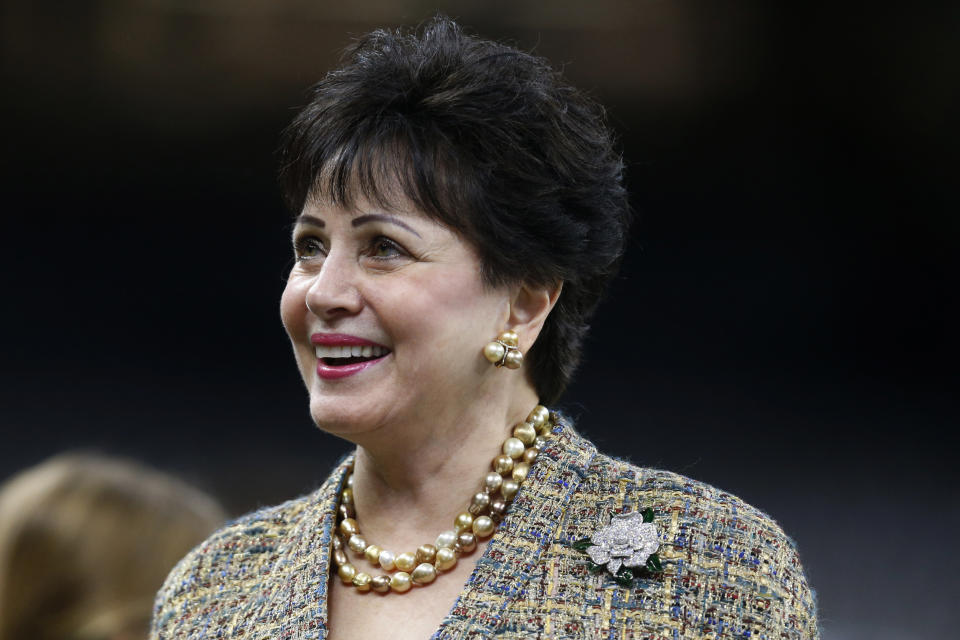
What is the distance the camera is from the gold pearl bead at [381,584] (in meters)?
1.91

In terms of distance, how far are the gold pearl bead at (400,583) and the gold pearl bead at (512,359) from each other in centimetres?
33

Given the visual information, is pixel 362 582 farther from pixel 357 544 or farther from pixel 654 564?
pixel 654 564

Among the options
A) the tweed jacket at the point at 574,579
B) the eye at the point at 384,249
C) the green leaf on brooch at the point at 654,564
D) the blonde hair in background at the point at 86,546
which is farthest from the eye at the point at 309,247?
the blonde hair in background at the point at 86,546

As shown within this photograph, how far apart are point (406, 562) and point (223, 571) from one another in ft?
1.10

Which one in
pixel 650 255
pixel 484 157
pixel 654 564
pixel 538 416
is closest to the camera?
pixel 654 564

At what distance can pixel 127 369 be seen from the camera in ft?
13.8

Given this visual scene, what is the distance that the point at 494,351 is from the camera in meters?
1.88

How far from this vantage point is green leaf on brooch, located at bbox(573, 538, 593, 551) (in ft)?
5.99

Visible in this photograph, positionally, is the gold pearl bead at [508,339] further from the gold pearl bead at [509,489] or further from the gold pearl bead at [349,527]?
→ the gold pearl bead at [349,527]

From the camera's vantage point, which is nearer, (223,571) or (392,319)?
(392,319)

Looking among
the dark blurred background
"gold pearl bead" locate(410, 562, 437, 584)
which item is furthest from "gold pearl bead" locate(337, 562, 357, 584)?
the dark blurred background

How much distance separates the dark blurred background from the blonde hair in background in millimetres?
1043

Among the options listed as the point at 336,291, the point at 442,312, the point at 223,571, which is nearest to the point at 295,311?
the point at 336,291

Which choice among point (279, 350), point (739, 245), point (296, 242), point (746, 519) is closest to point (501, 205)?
point (296, 242)
